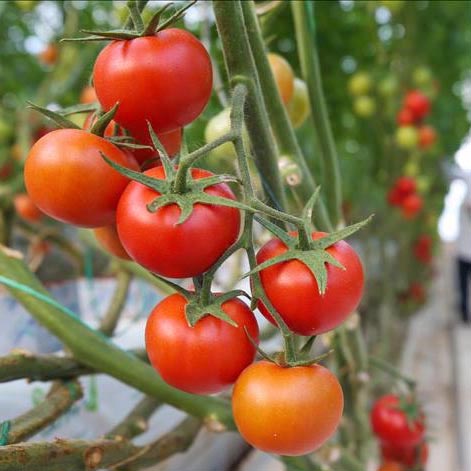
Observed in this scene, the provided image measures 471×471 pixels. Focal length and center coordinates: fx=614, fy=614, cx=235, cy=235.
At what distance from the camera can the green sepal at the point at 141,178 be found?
305mm

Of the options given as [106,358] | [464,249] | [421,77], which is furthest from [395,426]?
[464,249]

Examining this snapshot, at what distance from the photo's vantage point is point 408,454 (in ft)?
3.04

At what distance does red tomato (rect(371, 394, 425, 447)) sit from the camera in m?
0.86

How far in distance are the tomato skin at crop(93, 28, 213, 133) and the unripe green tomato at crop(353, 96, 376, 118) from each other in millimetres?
1493

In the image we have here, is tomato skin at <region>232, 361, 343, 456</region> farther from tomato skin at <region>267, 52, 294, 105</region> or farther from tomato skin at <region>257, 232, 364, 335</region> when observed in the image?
tomato skin at <region>267, 52, 294, 105</region>

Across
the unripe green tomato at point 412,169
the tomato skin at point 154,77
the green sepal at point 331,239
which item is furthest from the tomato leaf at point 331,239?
the unripe green tomato at point 412,169

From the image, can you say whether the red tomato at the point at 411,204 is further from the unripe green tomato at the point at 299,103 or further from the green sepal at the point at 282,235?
the green sepal at the point at 282,235

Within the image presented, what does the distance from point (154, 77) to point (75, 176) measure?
7cm

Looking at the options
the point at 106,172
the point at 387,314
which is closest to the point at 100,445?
the point at 106,172

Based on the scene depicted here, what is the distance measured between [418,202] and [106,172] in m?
1.56

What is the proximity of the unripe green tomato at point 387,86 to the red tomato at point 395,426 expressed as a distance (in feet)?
3.69

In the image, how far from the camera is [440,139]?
2262 mm

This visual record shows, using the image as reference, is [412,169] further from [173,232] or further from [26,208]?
[173,232]

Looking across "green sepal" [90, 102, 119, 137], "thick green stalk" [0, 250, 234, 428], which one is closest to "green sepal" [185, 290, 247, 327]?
"green sepal" [90, 102, 119, 137]
